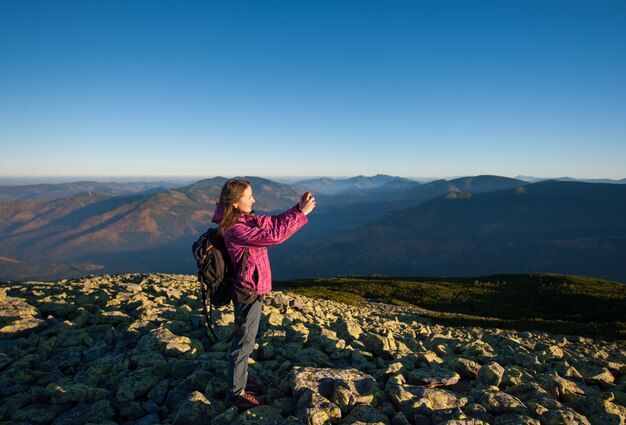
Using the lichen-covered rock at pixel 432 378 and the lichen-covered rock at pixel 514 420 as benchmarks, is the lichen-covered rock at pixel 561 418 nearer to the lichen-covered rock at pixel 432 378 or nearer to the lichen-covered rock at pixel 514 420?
the lichen-covered rock at pixel 514 420

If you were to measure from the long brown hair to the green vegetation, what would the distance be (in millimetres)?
22639

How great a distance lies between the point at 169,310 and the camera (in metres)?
11.9

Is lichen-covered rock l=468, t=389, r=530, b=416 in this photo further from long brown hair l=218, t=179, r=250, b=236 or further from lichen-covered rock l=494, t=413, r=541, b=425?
long brown hair l=218, t=179, r=250, b=236

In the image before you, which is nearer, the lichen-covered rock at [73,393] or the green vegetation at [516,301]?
the lichen-covered rock at [73,393]

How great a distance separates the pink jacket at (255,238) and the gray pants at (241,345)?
41 cm

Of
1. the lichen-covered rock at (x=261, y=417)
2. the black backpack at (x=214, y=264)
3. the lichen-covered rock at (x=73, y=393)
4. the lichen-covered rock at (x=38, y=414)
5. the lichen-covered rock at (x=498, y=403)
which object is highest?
the black backpack at (x=214, y=264)

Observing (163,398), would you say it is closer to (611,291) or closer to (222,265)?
(222,265)

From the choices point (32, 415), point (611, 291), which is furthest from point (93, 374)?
point (611, 291)

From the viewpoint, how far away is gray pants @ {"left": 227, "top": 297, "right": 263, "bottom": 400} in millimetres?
5910

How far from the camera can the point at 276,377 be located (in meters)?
7.36

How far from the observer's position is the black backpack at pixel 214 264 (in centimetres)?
564

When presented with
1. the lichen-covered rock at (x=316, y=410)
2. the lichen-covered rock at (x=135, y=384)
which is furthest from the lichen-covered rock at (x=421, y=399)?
the lichen-covered rock at (x=135, y=384)

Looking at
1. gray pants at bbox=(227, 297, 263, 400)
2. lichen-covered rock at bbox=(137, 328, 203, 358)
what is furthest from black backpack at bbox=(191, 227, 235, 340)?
lichen-covered rock at bbox=(137, 328, 203, 358)

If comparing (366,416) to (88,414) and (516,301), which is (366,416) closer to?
(88,414)
